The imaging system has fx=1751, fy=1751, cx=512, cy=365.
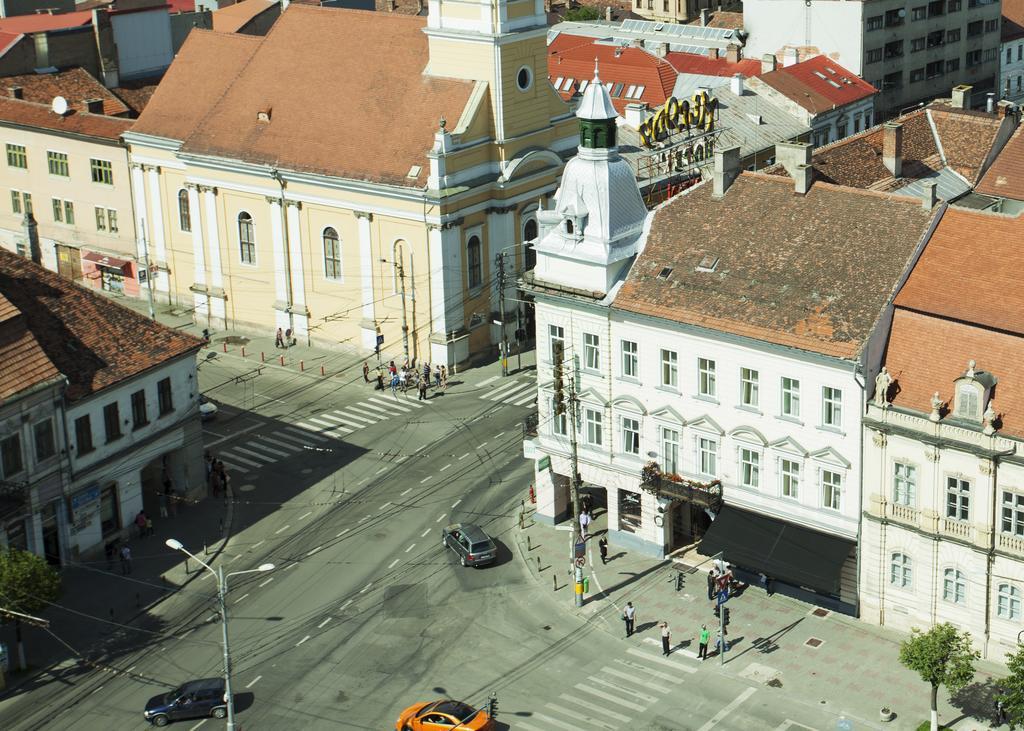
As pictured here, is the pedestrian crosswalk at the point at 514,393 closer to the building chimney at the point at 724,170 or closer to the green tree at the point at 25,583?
the building chimney at the point at 724,170

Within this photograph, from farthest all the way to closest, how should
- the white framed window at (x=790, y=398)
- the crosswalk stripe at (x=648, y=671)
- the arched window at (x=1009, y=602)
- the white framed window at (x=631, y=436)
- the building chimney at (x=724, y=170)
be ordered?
the white framed window at (x=631, y=436)
the building chimney at (x=724, y=170)
the white framed window at (x=790, y=398)
the crosswalk stripe at (x=648, y=671)
the arched window at (x=1009, y=602)

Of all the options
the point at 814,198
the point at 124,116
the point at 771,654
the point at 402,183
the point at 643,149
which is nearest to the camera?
the point at 771,654

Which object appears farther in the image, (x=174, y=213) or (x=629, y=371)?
(x=174, y=213)

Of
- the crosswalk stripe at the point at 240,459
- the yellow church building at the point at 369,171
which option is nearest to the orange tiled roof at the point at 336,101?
the yellow church building at the point at 369,171

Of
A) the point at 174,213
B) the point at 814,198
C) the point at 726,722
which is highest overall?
the point at 814,198

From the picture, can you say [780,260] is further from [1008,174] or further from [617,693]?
[1008,174]

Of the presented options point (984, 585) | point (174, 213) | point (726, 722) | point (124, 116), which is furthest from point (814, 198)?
point (124, 116)

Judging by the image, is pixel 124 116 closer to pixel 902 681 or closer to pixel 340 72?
pixel 340 72
